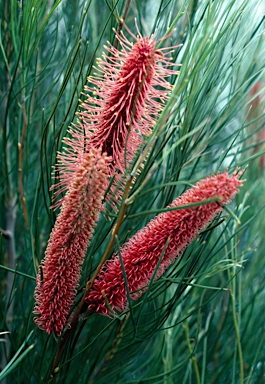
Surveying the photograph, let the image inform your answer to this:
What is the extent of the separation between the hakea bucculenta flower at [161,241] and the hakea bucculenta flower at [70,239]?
3cm

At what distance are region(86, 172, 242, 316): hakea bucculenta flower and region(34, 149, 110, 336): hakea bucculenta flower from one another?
3 cm

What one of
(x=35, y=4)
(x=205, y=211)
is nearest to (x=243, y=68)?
(x=35, y=4)

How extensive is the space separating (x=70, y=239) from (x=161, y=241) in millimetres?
86

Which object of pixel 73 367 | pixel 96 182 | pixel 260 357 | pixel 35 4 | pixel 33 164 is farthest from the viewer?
pixel 33 164

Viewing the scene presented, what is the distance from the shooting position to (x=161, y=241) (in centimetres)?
49

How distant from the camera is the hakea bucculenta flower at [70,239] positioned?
0.46m

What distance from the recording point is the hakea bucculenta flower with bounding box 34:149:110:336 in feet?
1.52

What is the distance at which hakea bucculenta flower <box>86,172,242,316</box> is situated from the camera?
0.46 metres

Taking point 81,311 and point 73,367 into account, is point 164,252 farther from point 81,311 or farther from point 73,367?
point 73,367

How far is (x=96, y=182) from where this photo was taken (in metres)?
0.46

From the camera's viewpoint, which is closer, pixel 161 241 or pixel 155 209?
pixel 161 241

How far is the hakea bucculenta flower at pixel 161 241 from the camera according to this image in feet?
1.52

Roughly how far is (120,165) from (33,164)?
606 mm

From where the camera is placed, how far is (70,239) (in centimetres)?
49
